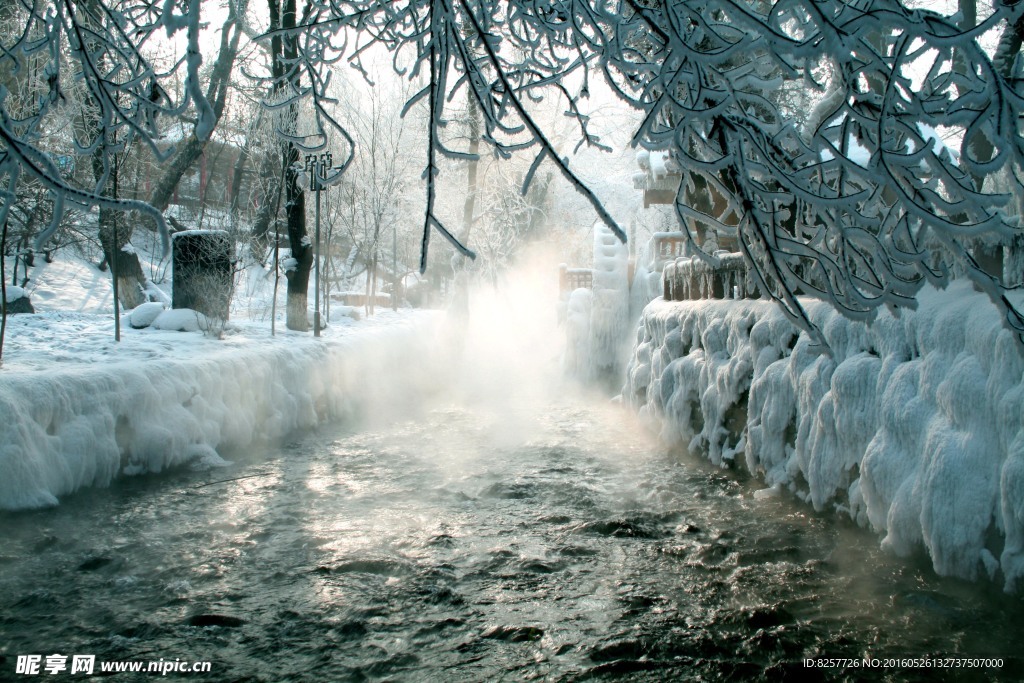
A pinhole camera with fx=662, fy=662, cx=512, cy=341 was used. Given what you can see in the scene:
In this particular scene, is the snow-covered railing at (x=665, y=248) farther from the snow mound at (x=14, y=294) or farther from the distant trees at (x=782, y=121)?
the distant trees at (x=782, y=121)

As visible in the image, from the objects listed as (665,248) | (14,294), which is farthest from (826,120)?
(665,248)

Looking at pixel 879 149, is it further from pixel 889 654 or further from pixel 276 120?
pixel 276 120

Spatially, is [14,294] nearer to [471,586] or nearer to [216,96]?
[216,96]

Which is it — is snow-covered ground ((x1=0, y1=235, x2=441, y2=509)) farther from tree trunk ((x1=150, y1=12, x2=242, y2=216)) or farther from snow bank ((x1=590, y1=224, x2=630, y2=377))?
tree trunk ((x1=150, y1=12, x2=242, y2=216))

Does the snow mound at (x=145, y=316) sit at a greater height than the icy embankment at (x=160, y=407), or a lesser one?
greater

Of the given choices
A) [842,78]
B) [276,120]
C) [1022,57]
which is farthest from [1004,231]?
[276,120]

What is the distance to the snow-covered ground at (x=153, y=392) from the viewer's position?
5.16 metres

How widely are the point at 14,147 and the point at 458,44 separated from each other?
1.07m

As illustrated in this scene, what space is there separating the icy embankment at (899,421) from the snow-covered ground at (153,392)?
541 centimetres

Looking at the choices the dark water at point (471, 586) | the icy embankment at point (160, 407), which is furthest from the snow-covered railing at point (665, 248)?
the dark water at point (471, 586)

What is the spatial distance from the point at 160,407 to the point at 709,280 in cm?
646

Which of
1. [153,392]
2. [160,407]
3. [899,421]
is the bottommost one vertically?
[160,407]

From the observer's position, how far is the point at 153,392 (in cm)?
631

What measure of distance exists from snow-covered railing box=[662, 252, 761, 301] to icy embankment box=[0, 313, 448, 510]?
536 centimetres
